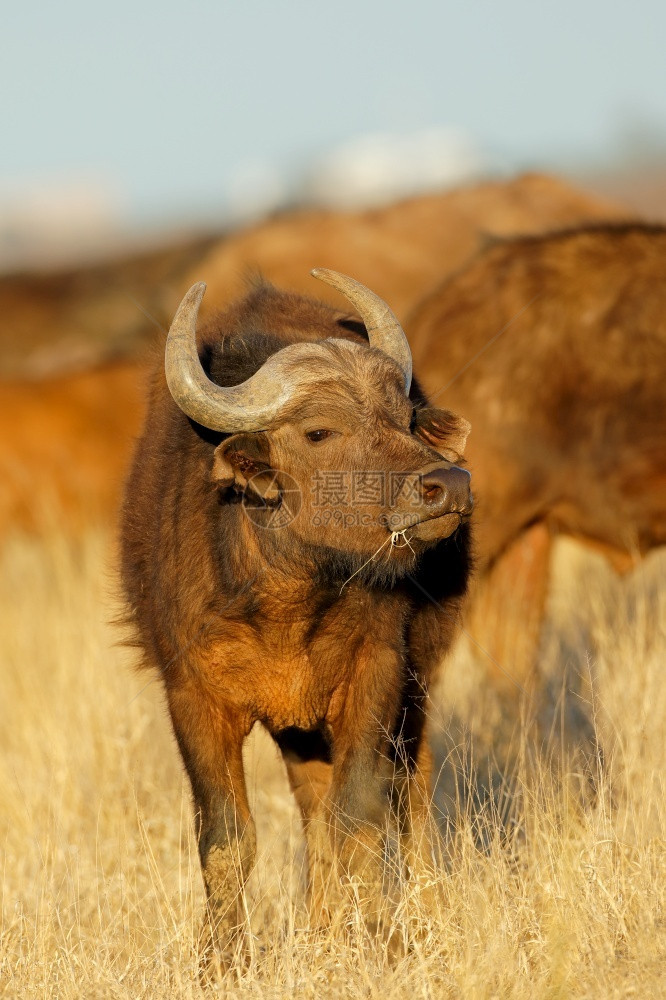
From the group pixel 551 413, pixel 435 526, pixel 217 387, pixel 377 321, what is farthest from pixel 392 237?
pixel 435 526

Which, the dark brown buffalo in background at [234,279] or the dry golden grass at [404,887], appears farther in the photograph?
the dark brown buffalo in background at [234,279]

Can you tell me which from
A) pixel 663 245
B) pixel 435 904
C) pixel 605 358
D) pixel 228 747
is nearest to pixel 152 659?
pixel 228 747

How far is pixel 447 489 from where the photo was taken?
417cm

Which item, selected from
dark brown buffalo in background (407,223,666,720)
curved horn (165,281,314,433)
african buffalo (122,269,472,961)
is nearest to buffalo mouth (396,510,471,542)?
african buffalo (122,269,472,961)

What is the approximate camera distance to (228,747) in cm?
469

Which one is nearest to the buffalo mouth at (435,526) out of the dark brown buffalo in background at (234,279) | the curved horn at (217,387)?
the curved horn at (217,387)

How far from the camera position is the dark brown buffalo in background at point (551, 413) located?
7293 mm

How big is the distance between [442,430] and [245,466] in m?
0.71

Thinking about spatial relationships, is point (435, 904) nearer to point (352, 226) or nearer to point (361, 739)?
point (361, 739)

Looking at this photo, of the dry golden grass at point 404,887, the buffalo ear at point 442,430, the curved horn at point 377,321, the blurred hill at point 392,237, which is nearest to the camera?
the dry golden grass at point 404,887

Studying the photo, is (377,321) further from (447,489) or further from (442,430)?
(447,489)

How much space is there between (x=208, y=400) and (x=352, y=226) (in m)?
11.4

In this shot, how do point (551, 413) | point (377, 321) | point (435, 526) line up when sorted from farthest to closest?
point (551, 413), point (377, 321), point (435, 526)

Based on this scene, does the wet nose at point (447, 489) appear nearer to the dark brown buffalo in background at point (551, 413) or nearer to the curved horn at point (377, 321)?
the curved horn at point (377, 321)
